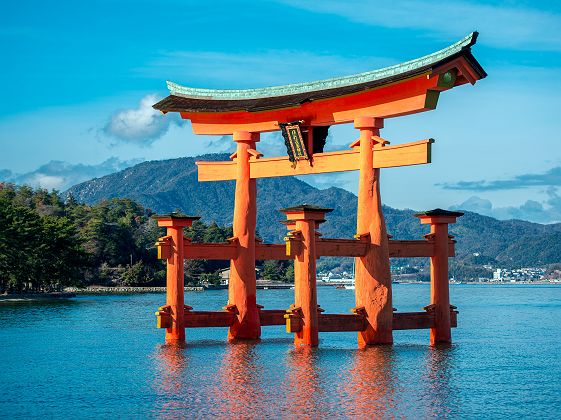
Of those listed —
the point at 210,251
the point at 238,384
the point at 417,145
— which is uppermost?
the point at 417,145

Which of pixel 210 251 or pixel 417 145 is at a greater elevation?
pixel 417 145

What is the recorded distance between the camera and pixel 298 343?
25.9 m

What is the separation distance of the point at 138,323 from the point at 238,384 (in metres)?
24.0

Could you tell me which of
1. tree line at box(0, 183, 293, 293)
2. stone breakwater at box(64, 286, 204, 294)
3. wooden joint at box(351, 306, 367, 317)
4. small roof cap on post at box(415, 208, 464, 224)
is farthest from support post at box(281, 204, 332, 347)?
stone breakwater at box(64, 286, 204, 294)

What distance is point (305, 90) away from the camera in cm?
2798

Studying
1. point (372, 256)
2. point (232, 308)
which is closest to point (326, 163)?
point (372, 256)

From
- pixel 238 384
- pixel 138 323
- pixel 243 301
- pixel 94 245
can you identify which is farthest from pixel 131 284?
pixel 238 384

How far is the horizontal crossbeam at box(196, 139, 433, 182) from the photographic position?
24188 mm

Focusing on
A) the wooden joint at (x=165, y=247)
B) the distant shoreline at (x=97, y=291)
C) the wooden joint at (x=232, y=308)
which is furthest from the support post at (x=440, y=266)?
the distant shoreline at (x=97, y=291)

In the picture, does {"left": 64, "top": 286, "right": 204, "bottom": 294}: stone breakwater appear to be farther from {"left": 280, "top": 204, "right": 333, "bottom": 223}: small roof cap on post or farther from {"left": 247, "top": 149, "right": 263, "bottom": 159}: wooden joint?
{"left": 280, "top": 204, "right": 333, "bottom": 223}: small roof cap on post

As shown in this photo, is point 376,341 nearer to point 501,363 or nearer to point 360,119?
point 501,363

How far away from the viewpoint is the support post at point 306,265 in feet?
82.4

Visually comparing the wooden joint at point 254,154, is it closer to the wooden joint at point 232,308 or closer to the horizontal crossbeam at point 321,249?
the horizontal crossbeam at point 321,249

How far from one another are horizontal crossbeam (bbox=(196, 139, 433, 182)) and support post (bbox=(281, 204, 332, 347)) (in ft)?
5.79
